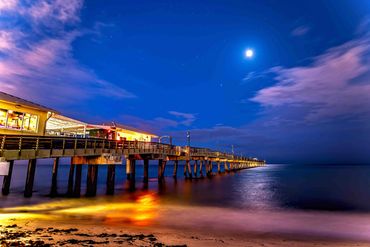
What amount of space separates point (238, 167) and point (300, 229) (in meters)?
85.4

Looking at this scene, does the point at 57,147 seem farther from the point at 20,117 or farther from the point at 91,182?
the point at 91,182

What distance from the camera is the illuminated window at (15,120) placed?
55.2 ft

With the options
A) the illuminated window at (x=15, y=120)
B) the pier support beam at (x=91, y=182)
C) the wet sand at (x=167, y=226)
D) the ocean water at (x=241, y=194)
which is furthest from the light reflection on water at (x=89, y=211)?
the illuminated window at (x=15, y=120)

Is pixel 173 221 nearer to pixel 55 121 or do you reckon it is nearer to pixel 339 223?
pixel 339 223

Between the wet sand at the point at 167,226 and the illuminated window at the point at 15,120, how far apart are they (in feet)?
17.8

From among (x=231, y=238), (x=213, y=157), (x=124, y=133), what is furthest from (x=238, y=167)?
(x=231, y=238)

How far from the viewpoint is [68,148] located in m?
17.5

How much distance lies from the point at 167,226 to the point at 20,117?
12.6 metres

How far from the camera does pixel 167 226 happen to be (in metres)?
13.7

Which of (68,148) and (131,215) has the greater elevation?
(68,148)

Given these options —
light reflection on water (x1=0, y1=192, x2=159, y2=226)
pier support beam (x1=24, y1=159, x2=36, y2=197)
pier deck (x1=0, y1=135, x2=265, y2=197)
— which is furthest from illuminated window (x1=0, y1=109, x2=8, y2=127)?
light reflection on water (x1=0, y1=192, x2=159, y2=226)

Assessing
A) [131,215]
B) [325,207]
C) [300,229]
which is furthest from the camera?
[325,207]

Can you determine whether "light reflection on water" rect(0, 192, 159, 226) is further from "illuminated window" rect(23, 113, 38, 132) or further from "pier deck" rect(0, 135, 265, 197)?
"illuminated window" rect(23, 113, 38, 132)

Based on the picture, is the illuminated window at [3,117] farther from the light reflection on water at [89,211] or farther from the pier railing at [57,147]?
the light reflection on water at [89,211]
